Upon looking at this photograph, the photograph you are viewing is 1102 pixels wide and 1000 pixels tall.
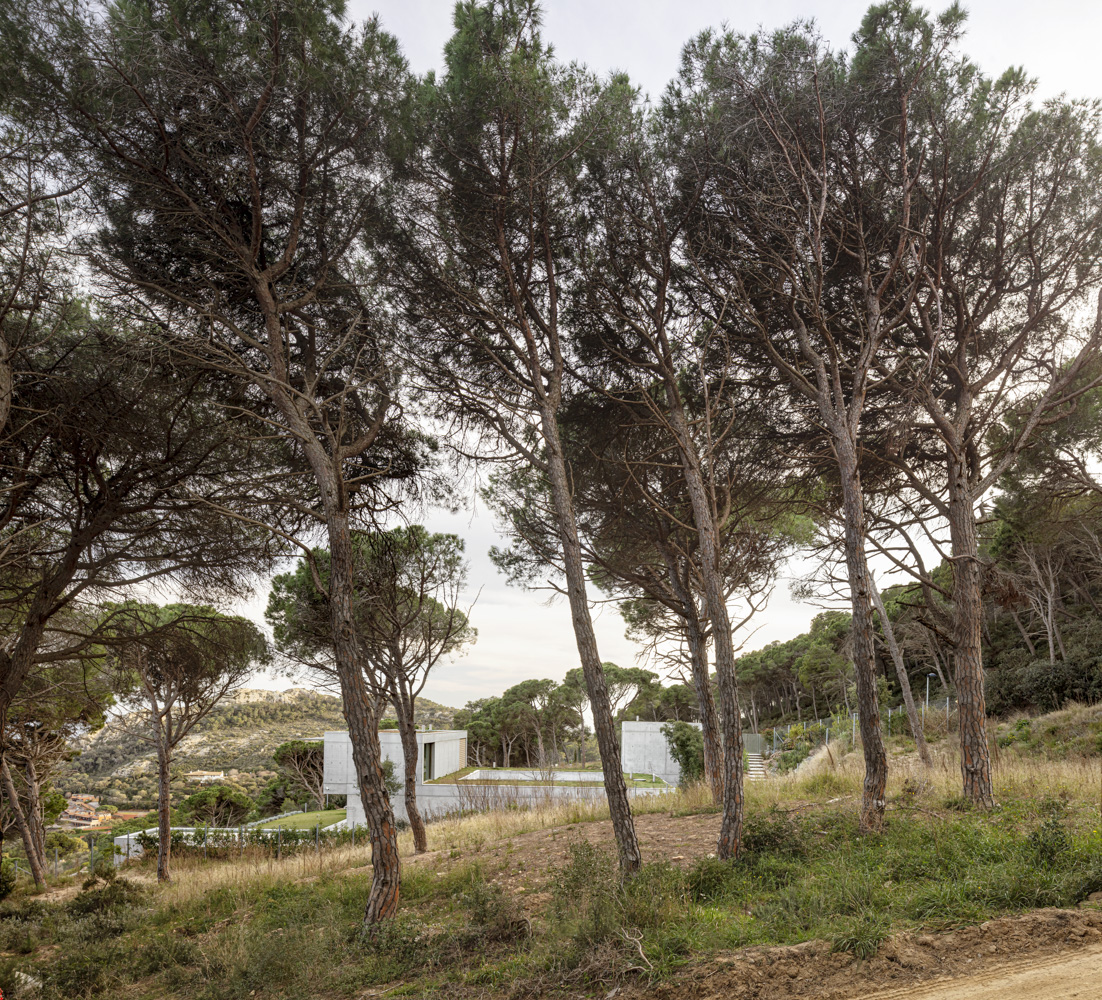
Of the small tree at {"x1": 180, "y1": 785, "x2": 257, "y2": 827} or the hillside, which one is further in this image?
the hillside

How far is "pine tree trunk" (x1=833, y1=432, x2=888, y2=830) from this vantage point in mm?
6543

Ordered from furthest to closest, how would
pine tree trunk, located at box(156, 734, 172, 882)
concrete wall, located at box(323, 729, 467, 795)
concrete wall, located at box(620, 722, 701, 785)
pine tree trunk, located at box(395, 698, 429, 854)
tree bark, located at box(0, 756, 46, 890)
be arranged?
1. concrete wall, located at box(620, 722, 701, 785)
2. concrete wall, located at box(323, 729, 467, 795)
3. tree bark, located at box(0, 756, 46, 890)
4. pine tree trunk, located at box(156, 734, 172, 882)
5. pine tree trunk, located at box(395, 698, 429, 854)

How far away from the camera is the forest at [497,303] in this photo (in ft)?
21.3

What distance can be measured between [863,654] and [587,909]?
3773 mm

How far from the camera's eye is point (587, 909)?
4707 millimetres

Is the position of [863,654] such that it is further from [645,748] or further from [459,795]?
[645,748]

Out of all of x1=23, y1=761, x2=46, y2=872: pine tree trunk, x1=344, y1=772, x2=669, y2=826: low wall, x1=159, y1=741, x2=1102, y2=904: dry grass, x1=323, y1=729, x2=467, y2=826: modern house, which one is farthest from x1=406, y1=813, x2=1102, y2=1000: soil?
x1=323, y1=729, x2=467, y2=826: modern house

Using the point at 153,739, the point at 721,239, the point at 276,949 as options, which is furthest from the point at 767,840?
the point at 153,739

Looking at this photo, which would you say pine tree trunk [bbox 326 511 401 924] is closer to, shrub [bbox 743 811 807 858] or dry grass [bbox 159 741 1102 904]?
shrub [bbox 743 811 807 858]

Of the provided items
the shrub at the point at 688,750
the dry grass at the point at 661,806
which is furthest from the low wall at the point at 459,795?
the dry grass at the point at 661,806

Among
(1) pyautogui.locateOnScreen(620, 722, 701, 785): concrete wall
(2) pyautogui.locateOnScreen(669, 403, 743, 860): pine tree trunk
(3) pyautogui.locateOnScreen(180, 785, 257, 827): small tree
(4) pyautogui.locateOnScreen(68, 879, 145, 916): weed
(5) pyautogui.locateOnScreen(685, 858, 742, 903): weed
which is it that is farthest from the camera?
(1) pyautogui.locateOnScreen(620, 722, 701, 785): concrete wall

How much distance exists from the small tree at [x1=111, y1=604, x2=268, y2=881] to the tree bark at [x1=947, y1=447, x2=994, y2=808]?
949cm

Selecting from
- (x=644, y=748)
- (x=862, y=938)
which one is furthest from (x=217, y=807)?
(x=862, y=938)

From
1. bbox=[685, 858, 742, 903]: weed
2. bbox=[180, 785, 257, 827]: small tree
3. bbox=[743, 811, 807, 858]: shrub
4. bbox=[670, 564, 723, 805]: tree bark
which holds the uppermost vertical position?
bbox=[670, 564, 723, 805]: tree bark
